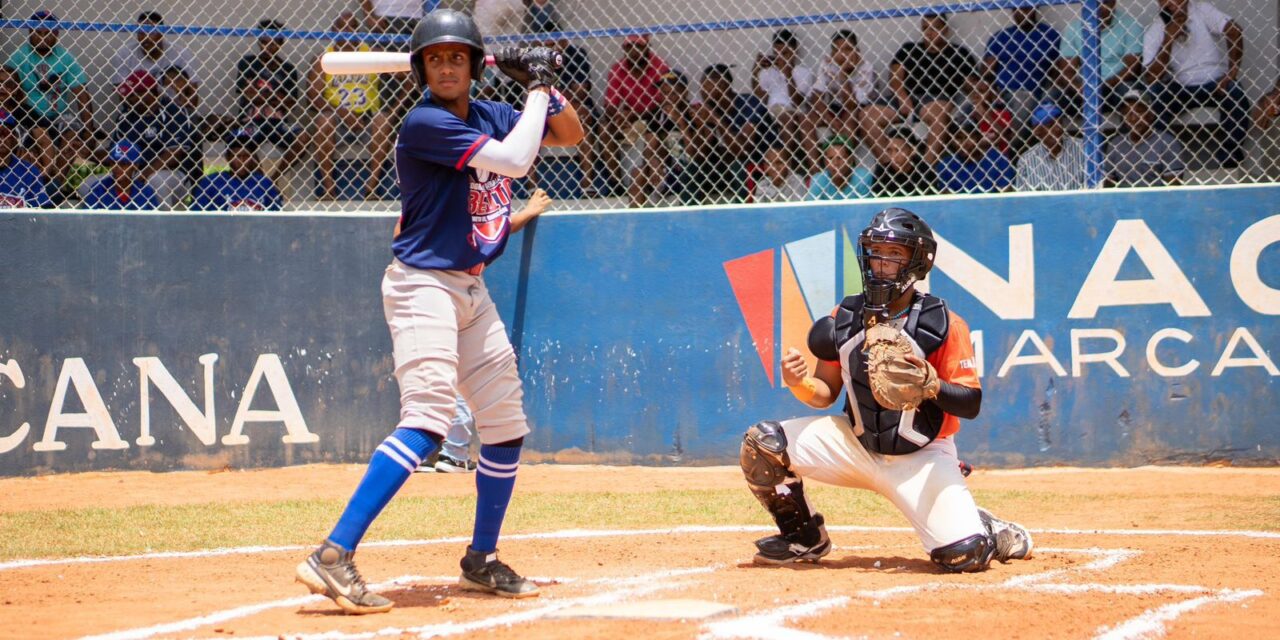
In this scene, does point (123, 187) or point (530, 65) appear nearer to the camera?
point (530, 65)

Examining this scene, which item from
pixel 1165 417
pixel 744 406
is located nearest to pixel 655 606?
pixel 744 406

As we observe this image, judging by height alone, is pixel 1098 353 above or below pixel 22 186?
below

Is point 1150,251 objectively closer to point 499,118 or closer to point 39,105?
point 499,118

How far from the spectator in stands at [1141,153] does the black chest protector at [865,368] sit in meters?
4.12

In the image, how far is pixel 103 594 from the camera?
14.8 ft

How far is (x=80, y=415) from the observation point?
27.0ft

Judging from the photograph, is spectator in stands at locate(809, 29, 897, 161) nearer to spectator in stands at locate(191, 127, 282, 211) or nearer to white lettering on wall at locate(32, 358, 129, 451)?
spectator in stands at locate(191, 127, 282, 211)

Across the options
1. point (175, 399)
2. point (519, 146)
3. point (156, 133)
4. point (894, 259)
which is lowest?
point (175, 399)

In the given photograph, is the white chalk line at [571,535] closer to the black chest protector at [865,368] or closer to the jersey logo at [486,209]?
the black chest protector at [865,368]

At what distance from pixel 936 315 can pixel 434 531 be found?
2632mm

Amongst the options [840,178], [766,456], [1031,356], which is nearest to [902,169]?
[840,178]

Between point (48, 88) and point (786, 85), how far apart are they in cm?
532

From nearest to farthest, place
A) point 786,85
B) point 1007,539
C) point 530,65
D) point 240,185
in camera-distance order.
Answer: point 530,65 → point 1007,539 → point 240,185 → point 786,85

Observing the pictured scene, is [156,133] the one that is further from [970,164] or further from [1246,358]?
[1246,358]
